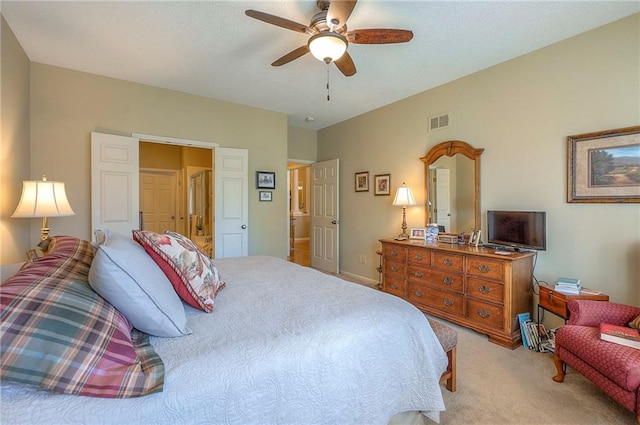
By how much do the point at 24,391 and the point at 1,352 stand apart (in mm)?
141

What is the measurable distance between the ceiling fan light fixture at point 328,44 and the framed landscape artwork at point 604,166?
223 centimetres

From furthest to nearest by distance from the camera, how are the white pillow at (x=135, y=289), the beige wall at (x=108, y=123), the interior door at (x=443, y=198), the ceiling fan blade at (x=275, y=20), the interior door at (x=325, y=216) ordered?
the interior door at (x=325, y=216)
the interior door at (x=443, y=198)
the beige wall at (x=108, y=123)
the ceiling fan blade at (x=275, y=20)
the white pillow at (x=135, y=289)

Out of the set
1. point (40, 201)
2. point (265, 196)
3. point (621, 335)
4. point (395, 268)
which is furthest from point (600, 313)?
point (40, 201)

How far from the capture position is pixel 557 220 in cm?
270

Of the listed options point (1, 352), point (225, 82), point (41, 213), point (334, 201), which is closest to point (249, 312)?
point (1, 352)

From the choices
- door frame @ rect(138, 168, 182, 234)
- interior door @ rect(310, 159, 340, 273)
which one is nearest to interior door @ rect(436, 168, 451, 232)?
interior door @ rect(310, 159, 340, 273)

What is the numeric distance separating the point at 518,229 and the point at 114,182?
14.5 feet

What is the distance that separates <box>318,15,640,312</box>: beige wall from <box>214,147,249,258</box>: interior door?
2.43 m

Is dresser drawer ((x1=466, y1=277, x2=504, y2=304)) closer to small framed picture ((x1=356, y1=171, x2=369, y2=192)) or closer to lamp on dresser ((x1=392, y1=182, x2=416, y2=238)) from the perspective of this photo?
lamp on dresser ((x1=392, y1=182, x2=416, y2=238))

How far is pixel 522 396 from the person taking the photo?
190 cm

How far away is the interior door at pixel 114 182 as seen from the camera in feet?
10.9

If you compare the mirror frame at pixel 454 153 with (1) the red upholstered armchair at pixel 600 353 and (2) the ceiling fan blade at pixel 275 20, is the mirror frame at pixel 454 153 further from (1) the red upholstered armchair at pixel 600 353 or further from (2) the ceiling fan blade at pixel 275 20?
(2) the ceiling fan blade at pixel 275 20

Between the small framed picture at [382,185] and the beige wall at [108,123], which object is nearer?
the beige wall at [108,123]

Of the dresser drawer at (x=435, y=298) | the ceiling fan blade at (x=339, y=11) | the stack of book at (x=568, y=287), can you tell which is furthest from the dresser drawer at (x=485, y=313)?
the ceiling fan blade at (x=339, y=11)
